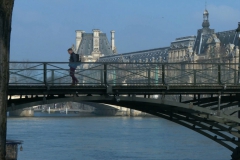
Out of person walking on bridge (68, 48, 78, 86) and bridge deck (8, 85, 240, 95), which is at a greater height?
person walking on bridge (68, 48, 78, 86)

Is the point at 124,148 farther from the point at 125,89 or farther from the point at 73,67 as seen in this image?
the point at 73,67

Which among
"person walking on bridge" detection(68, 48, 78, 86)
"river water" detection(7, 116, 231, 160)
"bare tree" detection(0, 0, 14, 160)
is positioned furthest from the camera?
"river water" detection(7, 116, 231, 160)

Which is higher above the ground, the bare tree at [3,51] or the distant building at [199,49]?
the distant building at [199,49]

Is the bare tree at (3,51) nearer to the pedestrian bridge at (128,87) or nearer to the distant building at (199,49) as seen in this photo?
the pedestrian bridge at (128,87)

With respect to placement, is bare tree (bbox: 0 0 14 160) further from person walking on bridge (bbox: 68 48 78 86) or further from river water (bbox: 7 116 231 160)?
river water (bbox: 7 116 231 160)

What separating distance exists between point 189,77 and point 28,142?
22.8 metres

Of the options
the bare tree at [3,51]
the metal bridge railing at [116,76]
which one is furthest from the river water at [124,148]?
the bare tree at [3,51]

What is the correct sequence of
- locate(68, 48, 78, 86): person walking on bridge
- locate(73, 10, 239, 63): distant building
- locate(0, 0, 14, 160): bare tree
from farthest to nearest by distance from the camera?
locate(73, 10, 239, 63): distant building, locate(68, 48, 78, 86): person walking on bridge, locate(0, 0, 14, 160): bare tree

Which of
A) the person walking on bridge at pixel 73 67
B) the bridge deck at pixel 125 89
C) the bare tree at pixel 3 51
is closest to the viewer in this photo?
the bare tree at pixel 3 51

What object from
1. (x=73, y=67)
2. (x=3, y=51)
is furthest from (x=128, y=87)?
(x=3, y=51)

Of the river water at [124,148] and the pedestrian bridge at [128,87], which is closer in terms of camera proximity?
the pedestrian bridge at [128,87]

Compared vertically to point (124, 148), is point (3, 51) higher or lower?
higher

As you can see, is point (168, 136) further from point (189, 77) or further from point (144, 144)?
point (189, 77)

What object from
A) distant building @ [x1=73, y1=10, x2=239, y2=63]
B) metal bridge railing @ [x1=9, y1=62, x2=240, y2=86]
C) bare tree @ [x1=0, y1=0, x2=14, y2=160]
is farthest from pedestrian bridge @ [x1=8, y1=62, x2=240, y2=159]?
distant building @ [x1=73, y1=10, x2=239, y2=63]
